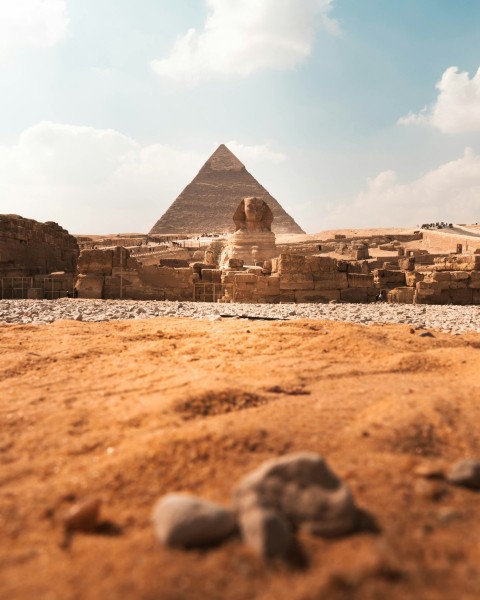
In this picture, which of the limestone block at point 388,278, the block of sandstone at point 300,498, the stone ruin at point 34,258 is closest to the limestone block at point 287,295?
the limestone block at point 388,278

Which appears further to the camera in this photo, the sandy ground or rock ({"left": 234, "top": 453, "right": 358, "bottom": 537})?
rock ({"left": 234, "top": 453, "right": 358, "bottom": 537})

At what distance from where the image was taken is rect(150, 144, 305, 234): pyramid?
86.3 m

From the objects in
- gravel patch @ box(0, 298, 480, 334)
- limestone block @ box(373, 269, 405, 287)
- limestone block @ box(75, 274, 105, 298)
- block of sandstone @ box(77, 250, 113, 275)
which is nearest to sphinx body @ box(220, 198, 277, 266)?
limestone block @ box(373, 269, 405, 287)

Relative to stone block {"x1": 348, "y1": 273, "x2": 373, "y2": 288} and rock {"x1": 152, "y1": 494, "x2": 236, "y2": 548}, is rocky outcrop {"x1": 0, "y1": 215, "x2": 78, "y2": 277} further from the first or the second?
rock {"x1": 152, "y1": 494, "x2": 236, "y2": 548}

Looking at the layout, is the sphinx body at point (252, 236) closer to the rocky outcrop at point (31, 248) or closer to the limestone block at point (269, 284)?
the rocky outcrop at point (31, 248)

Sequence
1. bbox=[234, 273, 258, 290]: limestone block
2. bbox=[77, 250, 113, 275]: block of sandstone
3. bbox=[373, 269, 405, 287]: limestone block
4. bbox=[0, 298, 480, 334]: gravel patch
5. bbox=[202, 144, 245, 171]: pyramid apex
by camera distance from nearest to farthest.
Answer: bbox=[0, 298, 480, 334]: gravel patch < bbox=[234, 273, 258, 290]: limestone block < bbox=[77, 250, 113, 275]: block of sandstone < bbox=[373, 269, 405, 287]: limestone block < bbox=[202, 144, 245, 171]: pyramid apex

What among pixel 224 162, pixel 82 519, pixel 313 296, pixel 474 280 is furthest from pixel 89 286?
pixel 224 162

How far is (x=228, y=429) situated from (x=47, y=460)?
3.08 ft

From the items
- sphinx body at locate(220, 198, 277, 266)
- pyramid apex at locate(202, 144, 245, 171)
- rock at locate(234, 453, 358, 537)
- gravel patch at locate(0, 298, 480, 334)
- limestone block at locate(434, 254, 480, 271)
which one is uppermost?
pyramid apex at locate(202, 144, 245, 171)

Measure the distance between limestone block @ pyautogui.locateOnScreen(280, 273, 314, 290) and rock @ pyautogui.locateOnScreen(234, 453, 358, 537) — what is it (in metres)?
10.7

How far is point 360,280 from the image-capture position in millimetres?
12750

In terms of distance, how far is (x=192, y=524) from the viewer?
149cm

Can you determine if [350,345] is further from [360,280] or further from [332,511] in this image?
[360,280]

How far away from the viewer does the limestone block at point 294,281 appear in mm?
12312
